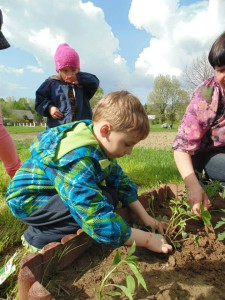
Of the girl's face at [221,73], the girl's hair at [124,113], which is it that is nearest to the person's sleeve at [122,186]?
the girl's hair at [124,113]

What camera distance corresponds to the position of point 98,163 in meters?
1.47

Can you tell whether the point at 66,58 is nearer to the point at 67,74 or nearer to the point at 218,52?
the point at 67,74

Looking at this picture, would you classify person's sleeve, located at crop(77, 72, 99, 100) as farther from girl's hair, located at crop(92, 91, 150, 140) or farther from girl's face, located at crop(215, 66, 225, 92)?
girl's hair, located at crop(92, 91, 150, 140)

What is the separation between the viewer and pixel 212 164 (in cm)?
231

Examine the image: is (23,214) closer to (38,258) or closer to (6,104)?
(38,258)

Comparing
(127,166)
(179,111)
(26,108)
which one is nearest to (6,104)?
(26,108)

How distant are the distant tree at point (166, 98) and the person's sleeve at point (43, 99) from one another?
4370cm

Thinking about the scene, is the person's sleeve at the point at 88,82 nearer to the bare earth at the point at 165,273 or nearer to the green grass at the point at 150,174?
the green grass at the point at 150,174

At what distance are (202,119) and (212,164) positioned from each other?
1.32 feet

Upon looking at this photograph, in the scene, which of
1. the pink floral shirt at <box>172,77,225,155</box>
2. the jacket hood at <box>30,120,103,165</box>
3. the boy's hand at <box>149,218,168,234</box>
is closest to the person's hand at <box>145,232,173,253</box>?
the boy's hand at <box>149,218,168,234</box>

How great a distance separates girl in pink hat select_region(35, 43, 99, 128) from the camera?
3.22 meters

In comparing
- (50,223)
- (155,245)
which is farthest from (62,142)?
(155,245)

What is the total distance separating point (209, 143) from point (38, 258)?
5.46 ft

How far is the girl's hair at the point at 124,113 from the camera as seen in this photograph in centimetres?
142
